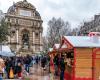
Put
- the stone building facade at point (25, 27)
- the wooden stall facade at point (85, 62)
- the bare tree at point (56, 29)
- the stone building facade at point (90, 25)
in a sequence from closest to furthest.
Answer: the wooden stall facade at point (85, 62) → the bare tree at point (56, 29) → the stone building facade at point (25, 27) → the stone building facade at point (90, 25)

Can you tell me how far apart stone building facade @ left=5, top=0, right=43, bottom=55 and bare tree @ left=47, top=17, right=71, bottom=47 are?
7734 millimetres

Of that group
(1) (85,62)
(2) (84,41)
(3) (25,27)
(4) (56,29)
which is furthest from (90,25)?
(1) (85,62)

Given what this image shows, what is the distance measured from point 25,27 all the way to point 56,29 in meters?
11.1

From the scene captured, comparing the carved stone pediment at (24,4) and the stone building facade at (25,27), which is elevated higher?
the carved stone pediment at (24,4)

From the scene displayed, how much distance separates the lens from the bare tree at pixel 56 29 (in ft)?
252


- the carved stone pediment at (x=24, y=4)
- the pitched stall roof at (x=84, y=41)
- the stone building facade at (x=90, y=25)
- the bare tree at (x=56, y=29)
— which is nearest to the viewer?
the pitched stall roof at (x=84, y=41)

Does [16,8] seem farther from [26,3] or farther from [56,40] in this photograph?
[56,40]

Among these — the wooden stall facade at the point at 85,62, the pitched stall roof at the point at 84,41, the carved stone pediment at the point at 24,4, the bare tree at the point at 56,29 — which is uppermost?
the carved stone pediment at the point at 24,4

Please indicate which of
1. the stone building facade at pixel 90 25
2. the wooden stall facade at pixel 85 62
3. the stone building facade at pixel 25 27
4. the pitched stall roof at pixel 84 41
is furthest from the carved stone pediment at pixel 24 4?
the wooden stall facade at pixel 85 62

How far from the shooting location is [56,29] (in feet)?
252

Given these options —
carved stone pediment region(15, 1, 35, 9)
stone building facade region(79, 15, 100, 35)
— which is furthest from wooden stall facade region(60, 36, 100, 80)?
stone building facade region(79, 15, 100, 35)

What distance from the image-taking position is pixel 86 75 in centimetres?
2333

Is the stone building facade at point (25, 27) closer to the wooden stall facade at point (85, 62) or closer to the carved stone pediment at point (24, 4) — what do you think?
the carved stone pediment at point (24, 4)

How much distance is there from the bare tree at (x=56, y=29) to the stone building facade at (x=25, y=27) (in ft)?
25.4
